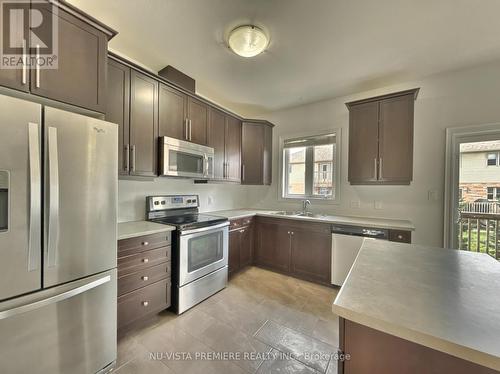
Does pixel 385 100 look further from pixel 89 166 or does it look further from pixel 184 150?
pixel 89 166

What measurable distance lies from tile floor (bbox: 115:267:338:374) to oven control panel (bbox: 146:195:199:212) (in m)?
1.20

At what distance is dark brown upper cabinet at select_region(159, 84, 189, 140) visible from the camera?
229 centimetres

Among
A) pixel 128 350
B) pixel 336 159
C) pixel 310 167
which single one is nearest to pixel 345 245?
pixel 336 159

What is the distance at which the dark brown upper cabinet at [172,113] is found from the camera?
2285mm

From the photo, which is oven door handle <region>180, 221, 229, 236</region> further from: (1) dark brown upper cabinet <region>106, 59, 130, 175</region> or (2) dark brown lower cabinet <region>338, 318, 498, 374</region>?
(2) dark brown lower cabinet <region>338, 318, 498, 374</region>

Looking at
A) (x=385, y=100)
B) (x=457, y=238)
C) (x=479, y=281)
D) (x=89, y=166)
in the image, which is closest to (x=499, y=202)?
(x=457, y=238)

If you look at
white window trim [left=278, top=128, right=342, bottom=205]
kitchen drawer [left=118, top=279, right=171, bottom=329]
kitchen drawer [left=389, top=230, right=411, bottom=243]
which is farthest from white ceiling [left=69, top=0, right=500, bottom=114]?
kitchen drawer [left=118, top=279, right=171, bottom=329]

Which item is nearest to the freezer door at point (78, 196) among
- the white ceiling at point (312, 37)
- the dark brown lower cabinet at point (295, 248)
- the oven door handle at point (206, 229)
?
the oven door handle at point (206, 229)

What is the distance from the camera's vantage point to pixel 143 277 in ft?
6.12

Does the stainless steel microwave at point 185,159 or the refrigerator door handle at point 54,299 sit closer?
the refrigerator door handle at point 54,299

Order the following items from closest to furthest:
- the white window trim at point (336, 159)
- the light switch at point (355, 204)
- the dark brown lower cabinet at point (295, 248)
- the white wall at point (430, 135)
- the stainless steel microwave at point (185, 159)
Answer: the stainless steel microwave at point (185, 159)
the white wall at point (430, 135)
the dark brown lower cabinet at point (295, 248)
the light switch at point (355, 204)
the white window trim at point (336, 159)

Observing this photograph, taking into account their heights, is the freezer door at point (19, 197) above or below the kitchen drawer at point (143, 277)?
above

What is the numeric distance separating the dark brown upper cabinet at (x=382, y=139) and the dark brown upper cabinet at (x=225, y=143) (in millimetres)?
1709

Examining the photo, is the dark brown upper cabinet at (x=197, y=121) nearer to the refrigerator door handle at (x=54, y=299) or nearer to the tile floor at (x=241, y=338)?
the refrigerator door handle at (x=54, y=299)
